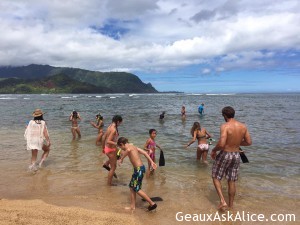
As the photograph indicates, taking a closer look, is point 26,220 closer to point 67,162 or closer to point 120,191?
point 120,191

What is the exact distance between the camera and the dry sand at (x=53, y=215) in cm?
559

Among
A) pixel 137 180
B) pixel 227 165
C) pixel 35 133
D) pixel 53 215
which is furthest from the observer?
pixel 35 133

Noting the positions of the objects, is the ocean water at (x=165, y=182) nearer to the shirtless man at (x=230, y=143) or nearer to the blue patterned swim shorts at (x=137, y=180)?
the blue patterned swim shorts at (x=137, y=180)

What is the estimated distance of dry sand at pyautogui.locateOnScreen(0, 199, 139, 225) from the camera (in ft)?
18.4

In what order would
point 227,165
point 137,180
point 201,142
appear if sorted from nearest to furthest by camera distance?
1. point 227,165
2. point 137,180
3. point 201,142

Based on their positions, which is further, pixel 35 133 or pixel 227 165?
pixel 35 133

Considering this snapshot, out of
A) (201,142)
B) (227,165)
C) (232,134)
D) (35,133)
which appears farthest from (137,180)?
(201,142)

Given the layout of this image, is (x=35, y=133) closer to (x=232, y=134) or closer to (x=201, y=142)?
(x=201, y=142)

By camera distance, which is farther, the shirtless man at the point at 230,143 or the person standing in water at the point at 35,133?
the person standing in water at the point at 35,133

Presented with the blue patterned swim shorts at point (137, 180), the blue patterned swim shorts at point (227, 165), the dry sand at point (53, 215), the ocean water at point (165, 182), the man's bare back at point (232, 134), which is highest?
the man's bare back at point (232, 134)

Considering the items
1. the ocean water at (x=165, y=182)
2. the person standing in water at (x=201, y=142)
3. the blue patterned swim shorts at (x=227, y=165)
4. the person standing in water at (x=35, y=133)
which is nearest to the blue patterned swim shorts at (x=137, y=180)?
the ocean water at (x=165, y=182)

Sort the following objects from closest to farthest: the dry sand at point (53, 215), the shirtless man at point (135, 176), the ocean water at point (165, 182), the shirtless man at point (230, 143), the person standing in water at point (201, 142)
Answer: the dry sand at point (53, 215) < the shirtless man at point (230, 143) < the shirtless man at point (135, 176) < the ocean water at point (165, 182) < the person standing in water at point (201, 142)

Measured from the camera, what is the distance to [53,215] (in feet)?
19.2

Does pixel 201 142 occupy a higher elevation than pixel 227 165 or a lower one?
lower
